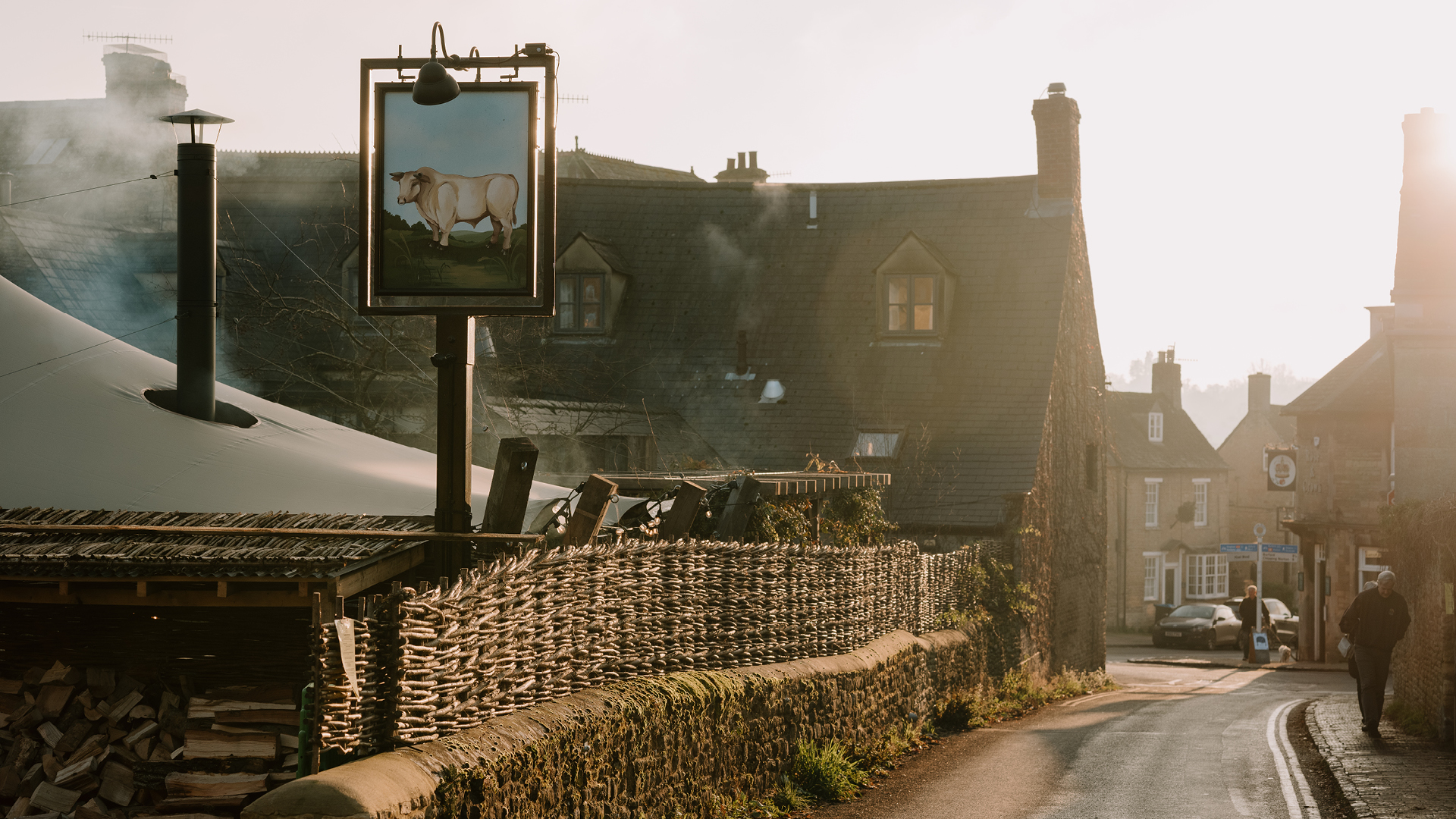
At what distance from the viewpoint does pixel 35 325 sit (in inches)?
418

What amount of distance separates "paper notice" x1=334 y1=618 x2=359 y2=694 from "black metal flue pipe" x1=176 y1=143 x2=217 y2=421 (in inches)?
213

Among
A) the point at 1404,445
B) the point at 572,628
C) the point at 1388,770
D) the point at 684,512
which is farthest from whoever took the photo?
the point at 1404,445

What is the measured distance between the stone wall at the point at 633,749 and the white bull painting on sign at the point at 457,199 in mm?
3378

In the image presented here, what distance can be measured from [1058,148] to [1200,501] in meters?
30.4

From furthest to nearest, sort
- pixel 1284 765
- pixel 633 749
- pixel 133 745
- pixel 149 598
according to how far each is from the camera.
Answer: pixel 1284 765 < pixel 633 749 < pixel 133 745 < pixel 149 598

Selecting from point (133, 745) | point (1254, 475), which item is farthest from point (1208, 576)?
point (133, 745)

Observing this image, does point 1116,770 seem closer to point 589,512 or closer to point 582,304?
point 589,512

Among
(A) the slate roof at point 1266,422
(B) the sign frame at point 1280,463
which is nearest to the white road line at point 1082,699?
(B) the sign frame at point 1280,463

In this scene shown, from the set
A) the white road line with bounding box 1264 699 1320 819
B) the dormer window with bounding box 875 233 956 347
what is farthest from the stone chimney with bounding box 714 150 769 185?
the white road line with bounding box 1264 699 1320 819

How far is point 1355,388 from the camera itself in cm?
3462

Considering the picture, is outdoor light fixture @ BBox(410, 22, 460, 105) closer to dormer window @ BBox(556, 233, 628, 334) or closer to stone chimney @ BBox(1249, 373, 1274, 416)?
dormer window @ BBox(556, 233, 628, 334)

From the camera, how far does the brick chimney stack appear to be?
26.6m

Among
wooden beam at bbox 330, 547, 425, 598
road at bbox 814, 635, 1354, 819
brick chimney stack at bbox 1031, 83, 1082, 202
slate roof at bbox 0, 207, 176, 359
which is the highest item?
brick chimney stack at bbox 1031, 83, 1082, 202

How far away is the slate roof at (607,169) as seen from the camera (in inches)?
1706
